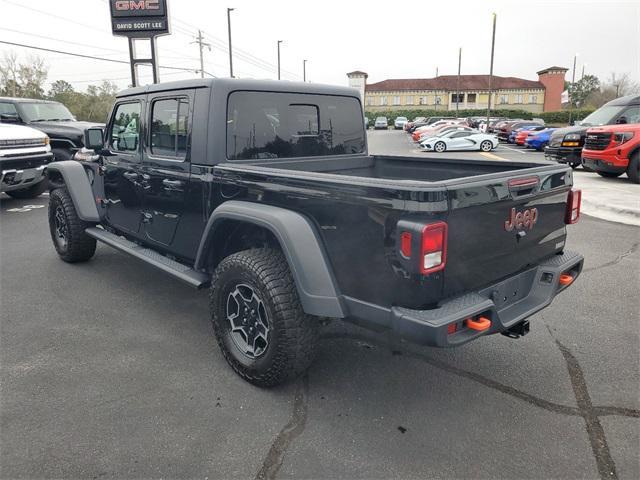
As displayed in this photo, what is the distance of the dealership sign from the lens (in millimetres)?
24000

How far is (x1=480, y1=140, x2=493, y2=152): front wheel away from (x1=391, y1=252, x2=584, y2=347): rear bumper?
2276 cm

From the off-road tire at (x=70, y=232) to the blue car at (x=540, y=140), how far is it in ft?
74.4

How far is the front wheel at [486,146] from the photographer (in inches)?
959

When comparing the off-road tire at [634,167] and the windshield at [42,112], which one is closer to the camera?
the off-road tire at [634,167]

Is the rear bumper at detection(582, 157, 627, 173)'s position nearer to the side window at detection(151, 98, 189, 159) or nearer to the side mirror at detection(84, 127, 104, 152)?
the side window at detection(151, 98, 189, 159)

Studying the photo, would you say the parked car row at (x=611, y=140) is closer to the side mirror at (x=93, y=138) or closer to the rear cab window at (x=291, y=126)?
the rear cab window at (x=291, y=126)

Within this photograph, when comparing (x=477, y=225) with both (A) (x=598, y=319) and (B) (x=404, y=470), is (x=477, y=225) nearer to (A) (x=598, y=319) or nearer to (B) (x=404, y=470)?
(B) (x=404, y=470)

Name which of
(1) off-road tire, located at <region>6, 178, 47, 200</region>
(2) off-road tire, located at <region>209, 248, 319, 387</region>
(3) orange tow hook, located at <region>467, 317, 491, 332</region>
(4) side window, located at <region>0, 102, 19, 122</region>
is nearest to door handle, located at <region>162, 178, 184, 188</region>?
(2) off-road tire, located at <region>209, 248, 319, 387</region>

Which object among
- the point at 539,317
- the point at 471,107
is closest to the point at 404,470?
the point at 539,317

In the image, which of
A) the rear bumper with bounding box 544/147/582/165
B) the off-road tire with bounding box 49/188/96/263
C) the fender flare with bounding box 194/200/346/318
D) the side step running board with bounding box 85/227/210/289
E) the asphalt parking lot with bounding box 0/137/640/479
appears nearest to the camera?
the asphalt parking lot with bounding box 0/137/640/479

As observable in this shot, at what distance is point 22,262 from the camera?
5.76m

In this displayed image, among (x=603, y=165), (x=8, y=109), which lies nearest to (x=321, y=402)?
(x=603, y=165)

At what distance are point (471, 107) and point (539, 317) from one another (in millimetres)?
90311

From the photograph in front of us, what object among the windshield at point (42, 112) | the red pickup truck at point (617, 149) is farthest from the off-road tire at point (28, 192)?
the red pickup truck at point (617, 149)
